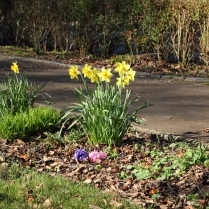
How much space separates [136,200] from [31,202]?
0.85 m

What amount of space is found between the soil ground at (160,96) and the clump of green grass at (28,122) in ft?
3.56

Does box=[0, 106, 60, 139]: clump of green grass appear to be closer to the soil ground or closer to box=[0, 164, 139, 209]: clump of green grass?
the soil ground

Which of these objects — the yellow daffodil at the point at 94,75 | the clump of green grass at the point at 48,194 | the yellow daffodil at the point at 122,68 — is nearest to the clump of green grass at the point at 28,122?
the yellow daffodil at the point at 94,75

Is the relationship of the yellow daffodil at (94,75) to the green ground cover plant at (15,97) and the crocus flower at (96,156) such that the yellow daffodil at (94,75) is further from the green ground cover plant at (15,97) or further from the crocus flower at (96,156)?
the green ground cover plant at (15,97)

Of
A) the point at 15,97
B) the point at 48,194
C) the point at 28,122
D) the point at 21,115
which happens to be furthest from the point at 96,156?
the point at 15,97

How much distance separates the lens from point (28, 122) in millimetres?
7699

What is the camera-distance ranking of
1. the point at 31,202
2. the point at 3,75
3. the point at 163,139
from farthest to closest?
1. the point at 3,75
2. the point at 163,139
3. the point at 31,202

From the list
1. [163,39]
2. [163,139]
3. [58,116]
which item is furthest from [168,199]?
[163,39]

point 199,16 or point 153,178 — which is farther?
point 199,16

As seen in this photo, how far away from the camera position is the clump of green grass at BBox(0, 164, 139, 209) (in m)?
5.22

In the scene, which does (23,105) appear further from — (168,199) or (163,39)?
(163,39)

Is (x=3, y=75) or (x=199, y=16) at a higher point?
(x=199, y=16)

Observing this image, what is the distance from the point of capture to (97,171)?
6.32 metres

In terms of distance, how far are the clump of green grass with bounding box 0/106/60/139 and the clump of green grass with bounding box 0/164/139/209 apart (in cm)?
158
